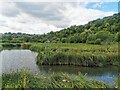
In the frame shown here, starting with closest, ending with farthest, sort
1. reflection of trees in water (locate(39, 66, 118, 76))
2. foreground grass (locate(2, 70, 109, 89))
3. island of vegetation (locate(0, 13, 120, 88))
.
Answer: foreground grass (locate(2, 70, 109, 89)), island of vegetation (locate(0, 13, 120, 88)), reflection of trees in water (locate(39, 66, 118, 76))

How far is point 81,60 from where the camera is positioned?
2144cm

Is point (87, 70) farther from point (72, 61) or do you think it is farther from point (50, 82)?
point (50, 82)

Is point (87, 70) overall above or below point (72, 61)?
below

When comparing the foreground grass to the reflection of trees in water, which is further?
the reflection of trees in water

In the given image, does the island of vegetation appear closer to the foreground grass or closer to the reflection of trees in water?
the foreground grass

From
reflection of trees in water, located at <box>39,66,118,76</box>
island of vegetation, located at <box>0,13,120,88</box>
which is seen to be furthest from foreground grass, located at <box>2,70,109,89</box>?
reflection of trees in water, located at <box>39,66,118,76</box>

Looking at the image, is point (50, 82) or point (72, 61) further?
point (72, 61)

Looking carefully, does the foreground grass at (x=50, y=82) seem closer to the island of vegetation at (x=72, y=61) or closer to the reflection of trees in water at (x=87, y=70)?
the island of vegetation at (x=72, y=61)

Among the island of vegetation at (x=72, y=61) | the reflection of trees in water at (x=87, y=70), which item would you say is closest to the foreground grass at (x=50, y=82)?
the island of vegetation at (x=72, y=61)

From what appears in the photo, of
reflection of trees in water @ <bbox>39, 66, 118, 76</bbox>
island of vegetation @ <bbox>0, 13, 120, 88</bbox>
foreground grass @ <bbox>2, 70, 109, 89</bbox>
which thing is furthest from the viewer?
reflection of trees in water @ <bbox>39, 66, 118, 76</bbox>

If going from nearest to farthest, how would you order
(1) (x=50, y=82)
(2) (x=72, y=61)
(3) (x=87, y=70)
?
(1) (x=50, y=82) → (3) (x=87, y=70) → (2) (x=72, y=61)

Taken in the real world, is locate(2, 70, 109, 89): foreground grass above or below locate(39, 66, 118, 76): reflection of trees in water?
above

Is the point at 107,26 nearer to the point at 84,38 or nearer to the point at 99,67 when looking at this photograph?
the point at 84,38

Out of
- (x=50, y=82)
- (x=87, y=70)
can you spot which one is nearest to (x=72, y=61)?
(x=87, y=70)
